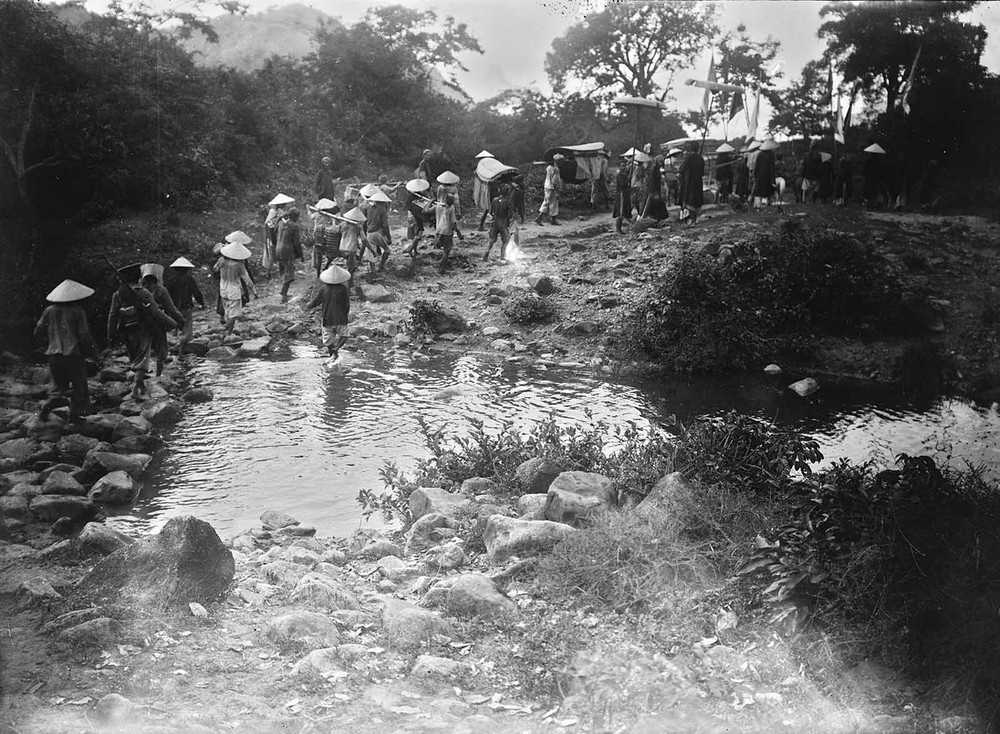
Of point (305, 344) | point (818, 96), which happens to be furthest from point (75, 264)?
point (818, 96)

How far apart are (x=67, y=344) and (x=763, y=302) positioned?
917 centimetres

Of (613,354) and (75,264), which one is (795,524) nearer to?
(613,354)

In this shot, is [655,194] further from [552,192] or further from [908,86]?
[908,86]

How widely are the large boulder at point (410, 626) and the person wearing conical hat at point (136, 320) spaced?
5.99m

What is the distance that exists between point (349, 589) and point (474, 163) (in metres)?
12.4

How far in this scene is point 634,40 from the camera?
346 inches

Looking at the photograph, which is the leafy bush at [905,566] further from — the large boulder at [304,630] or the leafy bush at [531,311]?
the leafy bush at [531,311]

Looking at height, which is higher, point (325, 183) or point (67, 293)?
point (325, 183)

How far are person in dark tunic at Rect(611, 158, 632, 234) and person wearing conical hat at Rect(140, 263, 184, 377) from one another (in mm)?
9457

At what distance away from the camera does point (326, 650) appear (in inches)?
159

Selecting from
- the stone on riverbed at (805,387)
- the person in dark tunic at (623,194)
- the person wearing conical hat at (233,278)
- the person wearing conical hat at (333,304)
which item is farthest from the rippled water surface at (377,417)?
the person in dark tunic at (623,194)

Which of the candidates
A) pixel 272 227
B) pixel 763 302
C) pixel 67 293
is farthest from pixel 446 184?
pixel 67 293

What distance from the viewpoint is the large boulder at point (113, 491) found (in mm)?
6148

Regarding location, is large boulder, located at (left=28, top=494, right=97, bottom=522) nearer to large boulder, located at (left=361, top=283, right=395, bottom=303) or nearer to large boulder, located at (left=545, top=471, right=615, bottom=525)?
large boulder, located at (left=545, top=471, right=615, bottom=525)
